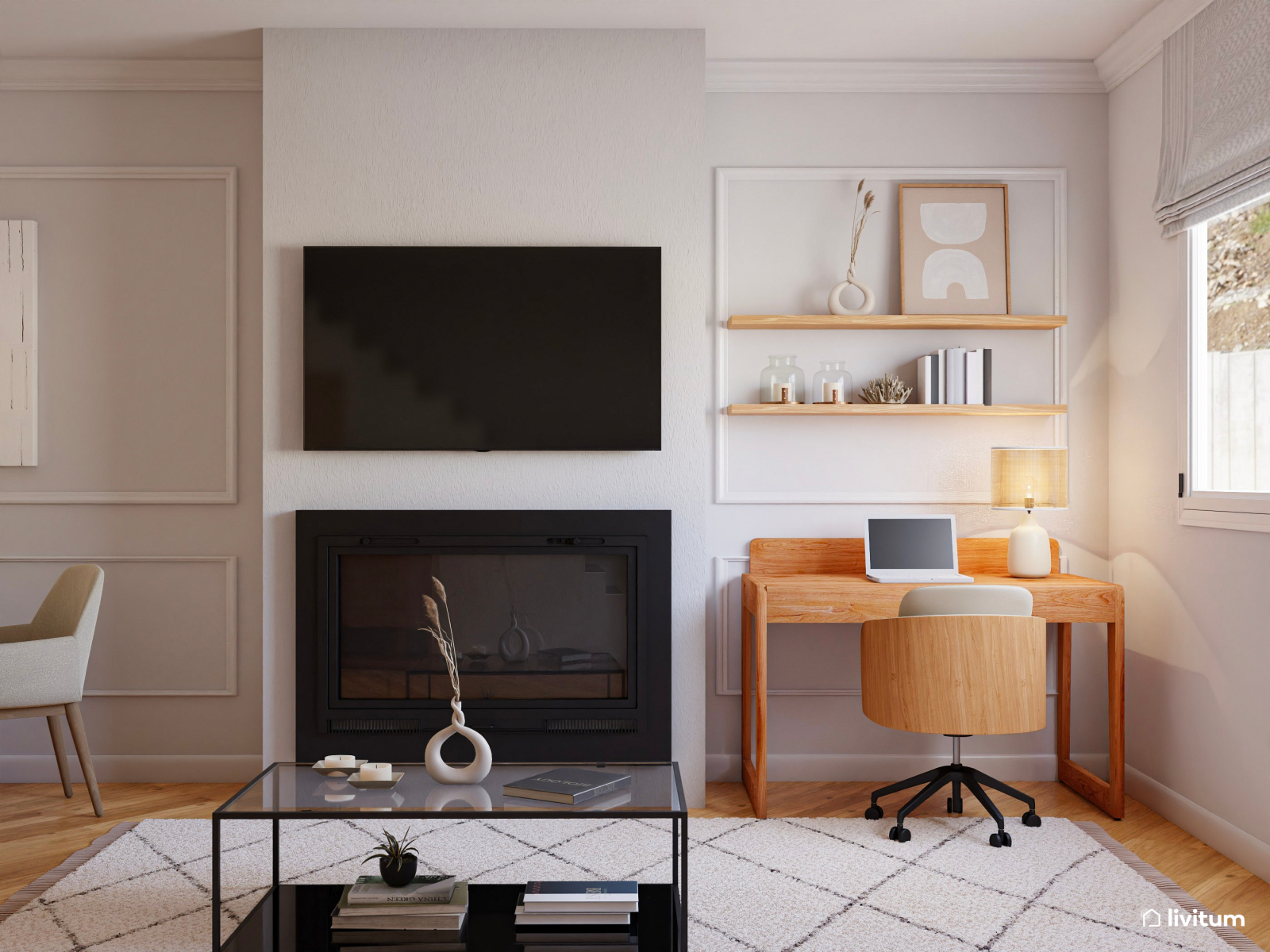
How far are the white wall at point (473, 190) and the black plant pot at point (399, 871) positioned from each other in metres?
1.33

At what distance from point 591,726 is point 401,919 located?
127 cm

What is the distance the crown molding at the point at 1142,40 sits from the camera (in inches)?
118

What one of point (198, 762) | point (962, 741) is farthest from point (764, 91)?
point (198, 762)

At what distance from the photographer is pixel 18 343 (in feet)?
11.6

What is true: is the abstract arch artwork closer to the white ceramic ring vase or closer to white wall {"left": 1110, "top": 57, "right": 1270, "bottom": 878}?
white wall {"left": 1110, "top": 57, "right": 1270, "bottom": 878}

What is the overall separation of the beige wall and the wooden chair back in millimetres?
2478

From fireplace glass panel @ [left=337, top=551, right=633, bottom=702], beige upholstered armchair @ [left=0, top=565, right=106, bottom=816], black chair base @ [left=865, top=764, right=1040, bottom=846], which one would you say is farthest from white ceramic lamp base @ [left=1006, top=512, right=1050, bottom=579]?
beige upholstered armchair @ [left=0, top=565, right=106, bottom=816]

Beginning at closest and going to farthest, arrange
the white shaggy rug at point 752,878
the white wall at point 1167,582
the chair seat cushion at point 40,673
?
the white shaggy rug at point 752,878 < the white wall at point 1167,582 < the chair seat cushion at point 40,673

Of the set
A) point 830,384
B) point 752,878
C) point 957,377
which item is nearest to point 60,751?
point 752,878

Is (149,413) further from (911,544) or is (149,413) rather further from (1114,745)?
(1114,745)

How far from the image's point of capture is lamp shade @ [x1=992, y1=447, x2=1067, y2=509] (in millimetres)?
3234

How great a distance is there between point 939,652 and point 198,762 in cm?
281

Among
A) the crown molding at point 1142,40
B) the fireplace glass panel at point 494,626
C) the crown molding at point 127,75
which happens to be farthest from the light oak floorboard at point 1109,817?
the crown molding at point 127,75

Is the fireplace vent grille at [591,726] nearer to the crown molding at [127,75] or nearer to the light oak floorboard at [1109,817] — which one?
the light oak floorboard at [1109,817]
